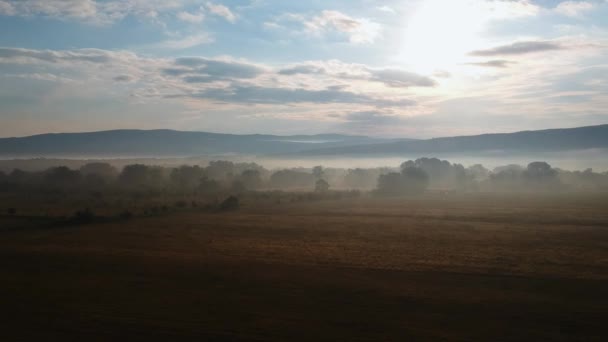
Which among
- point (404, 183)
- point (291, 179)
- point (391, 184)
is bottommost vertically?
point (391, 184)

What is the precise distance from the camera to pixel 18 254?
80.8 ft

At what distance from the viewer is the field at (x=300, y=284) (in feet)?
43.8

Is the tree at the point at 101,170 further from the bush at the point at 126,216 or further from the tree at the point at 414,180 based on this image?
the bush at the point at 126,216

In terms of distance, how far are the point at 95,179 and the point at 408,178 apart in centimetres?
5600

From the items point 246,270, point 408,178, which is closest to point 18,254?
point 246,270

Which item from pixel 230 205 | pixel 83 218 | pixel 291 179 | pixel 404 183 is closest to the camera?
pixel 83 218

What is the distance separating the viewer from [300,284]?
731 inches

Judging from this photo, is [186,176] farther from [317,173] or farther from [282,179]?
[317,173]

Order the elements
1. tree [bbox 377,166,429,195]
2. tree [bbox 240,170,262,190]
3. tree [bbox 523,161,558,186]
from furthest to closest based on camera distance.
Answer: tree [bbox 523,161,558,186] → tree [bbox 240,170,262,190] → tree [bbox 377,166,429,195]

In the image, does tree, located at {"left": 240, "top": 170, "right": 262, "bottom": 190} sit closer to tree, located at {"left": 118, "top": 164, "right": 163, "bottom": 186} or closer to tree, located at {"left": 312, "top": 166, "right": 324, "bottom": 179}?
tree, located at {"left": 118, "top": 164, "right": 163, "bottom": 186}

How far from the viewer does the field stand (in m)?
13.4

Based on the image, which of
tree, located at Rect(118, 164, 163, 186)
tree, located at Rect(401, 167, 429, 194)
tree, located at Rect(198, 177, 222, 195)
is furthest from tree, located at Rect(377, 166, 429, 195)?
tree, located at Rect(118, 164, 163, 186)

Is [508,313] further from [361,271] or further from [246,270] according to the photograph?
[246,270]

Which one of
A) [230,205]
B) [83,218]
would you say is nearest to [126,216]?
[83,218]
